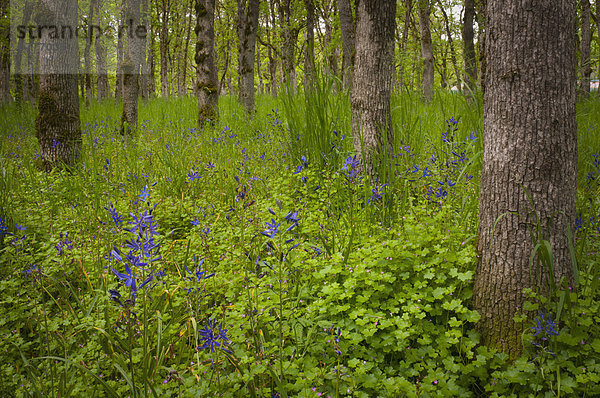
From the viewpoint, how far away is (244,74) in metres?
8.68

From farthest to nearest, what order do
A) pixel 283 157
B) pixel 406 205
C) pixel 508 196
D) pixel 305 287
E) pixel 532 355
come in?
pixel 283 157
pixel 406 205
pixel 305 287
pixel 508 196
pixel 532 355

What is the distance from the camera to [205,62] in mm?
7941

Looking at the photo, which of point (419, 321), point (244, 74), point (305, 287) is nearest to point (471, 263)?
point (419, 321)

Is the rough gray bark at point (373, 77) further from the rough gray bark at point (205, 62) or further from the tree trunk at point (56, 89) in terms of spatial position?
the rough gray bark at point (205, 62)

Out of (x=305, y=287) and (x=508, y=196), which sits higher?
(x=508, y=196)

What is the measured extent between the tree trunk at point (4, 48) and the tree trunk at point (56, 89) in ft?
Answer: 38.0

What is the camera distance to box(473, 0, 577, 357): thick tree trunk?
5.80ft

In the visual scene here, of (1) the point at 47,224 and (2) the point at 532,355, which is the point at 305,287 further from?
(1) the point at 47,224

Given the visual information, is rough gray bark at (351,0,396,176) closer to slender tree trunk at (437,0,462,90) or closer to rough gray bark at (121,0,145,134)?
slender tree trunk at (437,0,462,90)

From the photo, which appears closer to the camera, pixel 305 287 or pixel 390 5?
pixel 305 287

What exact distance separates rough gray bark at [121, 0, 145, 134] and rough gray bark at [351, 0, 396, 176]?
206 inches

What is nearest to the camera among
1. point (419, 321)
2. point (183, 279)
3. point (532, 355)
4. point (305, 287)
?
point (532, 355)

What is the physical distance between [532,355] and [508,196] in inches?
30.9

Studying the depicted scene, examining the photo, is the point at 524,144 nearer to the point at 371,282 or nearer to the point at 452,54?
the point at 371,282
